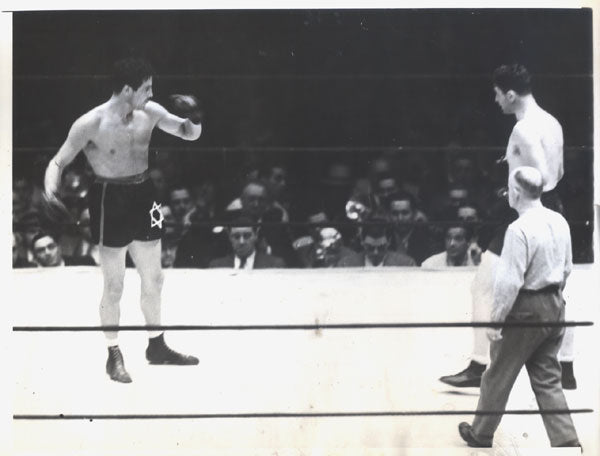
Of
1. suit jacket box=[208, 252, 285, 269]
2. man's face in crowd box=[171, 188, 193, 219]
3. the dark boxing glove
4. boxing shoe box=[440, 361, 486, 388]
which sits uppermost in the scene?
the dark boxing glove

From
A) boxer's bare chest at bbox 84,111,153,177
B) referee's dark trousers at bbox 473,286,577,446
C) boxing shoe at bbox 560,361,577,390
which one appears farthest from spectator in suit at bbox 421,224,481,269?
boxer's bare chest at bbox 84,111,153,177

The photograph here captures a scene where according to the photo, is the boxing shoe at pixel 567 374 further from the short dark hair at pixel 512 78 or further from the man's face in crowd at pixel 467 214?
the short dark hair at pixel 512 78

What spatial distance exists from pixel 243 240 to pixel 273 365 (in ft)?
1.68

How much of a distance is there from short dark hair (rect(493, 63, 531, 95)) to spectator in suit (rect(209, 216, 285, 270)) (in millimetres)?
1129

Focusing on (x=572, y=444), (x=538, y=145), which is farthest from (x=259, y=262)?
(x=572, y=444)

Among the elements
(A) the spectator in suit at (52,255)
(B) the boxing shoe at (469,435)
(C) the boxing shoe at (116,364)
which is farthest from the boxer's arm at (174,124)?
(B) the boxing shoe at (469,435)

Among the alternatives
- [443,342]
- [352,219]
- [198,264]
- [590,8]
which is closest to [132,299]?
[198,264]

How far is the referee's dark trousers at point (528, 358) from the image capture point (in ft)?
12.2

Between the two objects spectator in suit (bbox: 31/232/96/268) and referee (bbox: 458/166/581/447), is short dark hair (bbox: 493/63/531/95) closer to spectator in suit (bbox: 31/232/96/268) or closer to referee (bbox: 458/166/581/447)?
referee (bbox: 458/166/581/447)

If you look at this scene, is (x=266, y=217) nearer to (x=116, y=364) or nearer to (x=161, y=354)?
(x=161, y=354)

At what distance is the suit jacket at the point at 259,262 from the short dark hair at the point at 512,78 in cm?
113

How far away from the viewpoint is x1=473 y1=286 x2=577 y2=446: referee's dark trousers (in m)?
3.72

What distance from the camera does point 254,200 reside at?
148 inches

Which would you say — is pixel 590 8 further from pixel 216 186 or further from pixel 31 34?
pixel 31 34
